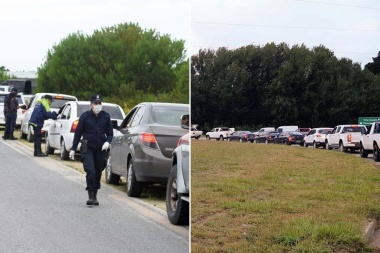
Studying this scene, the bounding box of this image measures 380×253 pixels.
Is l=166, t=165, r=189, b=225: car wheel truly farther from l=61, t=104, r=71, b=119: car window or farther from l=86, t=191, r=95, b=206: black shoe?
l=61, t=104, r=71, b=119: car window

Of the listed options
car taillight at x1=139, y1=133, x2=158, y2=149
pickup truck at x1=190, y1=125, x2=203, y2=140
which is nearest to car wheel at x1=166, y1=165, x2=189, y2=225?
car taillight at x1=139, y1=133, x2=158, y2=149

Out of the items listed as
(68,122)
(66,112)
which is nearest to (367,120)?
(68,122)

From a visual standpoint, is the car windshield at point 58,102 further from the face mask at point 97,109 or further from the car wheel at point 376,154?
the car wheel at point 376,154

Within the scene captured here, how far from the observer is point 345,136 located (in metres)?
3.07

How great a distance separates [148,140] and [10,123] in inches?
618

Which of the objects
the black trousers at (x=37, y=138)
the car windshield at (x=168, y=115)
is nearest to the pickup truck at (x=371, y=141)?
the car windshield at (x=168, y=115)

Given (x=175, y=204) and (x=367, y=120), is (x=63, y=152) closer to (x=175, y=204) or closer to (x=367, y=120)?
(x=175, y=204)

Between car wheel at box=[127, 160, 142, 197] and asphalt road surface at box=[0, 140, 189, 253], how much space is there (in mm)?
131

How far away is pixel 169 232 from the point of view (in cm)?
865

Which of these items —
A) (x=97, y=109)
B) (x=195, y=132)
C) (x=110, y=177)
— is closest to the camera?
(x=195, y=132)

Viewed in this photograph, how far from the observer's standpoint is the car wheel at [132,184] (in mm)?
11194

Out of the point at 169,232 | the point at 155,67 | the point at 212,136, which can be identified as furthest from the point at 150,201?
the point at 155,67

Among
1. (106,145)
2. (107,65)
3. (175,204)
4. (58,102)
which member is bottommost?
(175,204)

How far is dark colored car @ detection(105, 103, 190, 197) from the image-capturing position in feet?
34.5
